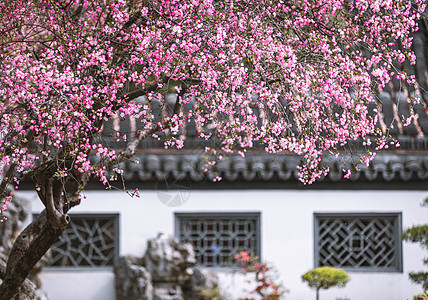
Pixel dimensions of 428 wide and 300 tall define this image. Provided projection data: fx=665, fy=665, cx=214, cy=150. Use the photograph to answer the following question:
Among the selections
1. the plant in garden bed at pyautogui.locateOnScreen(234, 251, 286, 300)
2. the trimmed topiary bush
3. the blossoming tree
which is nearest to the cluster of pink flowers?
the blossoming tree

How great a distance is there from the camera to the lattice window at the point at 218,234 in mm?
9547

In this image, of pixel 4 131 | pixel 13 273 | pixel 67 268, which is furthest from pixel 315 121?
pixel 67 268

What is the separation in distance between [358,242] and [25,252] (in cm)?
615

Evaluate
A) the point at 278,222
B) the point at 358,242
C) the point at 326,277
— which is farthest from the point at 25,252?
the point at 358,242

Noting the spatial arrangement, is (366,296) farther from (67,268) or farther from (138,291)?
(67,268)

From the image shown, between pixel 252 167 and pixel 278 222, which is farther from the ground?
pixel 252 167

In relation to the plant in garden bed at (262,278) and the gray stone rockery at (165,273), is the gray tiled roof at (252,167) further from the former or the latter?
the plant in garden bed at (262,278)

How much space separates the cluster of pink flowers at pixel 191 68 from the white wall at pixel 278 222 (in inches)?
201

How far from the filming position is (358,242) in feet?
31.6

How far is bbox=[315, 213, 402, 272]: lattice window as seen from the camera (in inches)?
376

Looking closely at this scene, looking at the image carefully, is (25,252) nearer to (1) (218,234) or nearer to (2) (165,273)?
(2) (165,273)

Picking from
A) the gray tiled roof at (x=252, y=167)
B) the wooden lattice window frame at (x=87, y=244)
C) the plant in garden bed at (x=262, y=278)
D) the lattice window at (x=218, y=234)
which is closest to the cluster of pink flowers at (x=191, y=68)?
the gray tiled roof at (x=252, y=167)

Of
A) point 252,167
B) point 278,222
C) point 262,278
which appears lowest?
point 262,278

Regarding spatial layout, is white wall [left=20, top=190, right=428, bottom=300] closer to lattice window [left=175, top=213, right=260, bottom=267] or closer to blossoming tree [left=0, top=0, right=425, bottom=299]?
lattice window [left=175, top=213, right=260, bottom=267]
